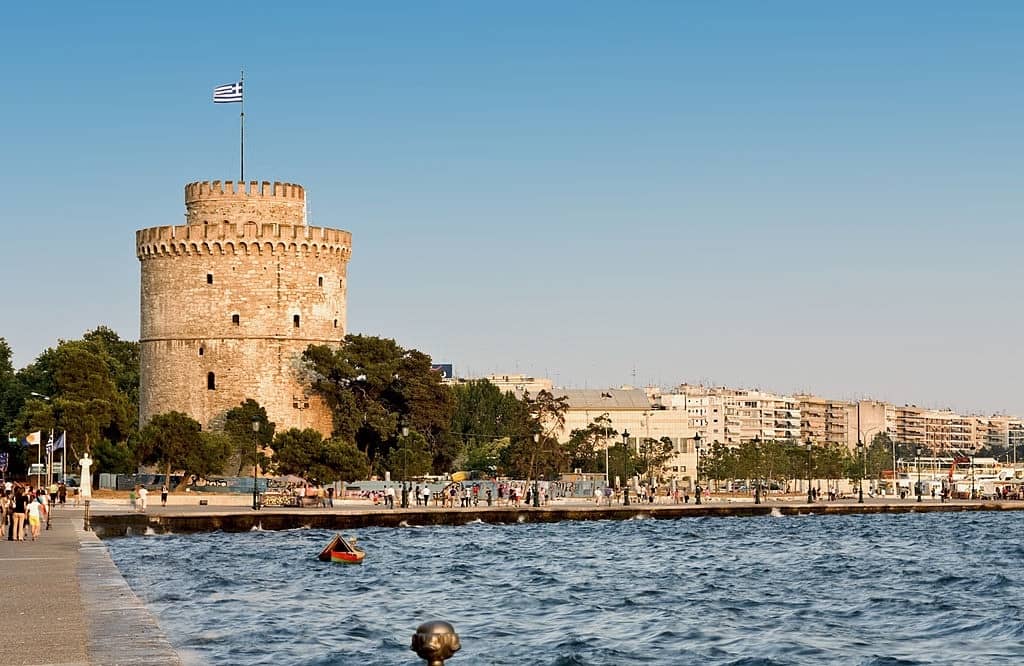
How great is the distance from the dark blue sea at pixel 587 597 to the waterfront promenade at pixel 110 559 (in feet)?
3.69

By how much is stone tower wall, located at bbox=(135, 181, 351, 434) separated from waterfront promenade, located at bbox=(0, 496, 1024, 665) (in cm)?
1032

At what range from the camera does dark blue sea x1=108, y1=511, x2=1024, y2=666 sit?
22234 mm

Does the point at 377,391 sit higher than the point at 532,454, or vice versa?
the point at 377,391

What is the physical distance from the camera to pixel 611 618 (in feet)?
88.0

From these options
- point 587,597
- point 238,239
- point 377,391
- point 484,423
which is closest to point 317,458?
point 377,391

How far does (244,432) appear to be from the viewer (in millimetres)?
68000

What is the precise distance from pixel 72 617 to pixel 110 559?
9532mm

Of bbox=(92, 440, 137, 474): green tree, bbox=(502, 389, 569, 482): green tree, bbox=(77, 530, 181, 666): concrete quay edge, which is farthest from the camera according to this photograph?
bbox=(502, 389, 569, 482): green tree

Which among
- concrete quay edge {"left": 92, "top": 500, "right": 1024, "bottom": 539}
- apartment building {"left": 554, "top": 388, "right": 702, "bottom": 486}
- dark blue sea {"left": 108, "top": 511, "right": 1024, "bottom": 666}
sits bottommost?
dark blue sea {"left": 108, "top": 511, "right": 1024, "bottom": 666}

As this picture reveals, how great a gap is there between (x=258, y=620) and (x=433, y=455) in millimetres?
53522

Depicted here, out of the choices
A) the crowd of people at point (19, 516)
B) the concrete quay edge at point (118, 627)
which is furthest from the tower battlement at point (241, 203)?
the concrete quay edge at point (118, 627)

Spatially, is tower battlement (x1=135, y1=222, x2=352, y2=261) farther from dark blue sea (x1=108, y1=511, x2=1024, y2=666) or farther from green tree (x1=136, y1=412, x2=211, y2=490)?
dark blue sea (x1=108, y1=511, x2=1024, y2=666)

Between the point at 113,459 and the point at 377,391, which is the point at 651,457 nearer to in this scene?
the point at 377,391

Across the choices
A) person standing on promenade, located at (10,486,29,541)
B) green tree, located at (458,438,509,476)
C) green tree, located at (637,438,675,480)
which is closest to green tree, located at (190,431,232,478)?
person standing on promenade, located at (10,486,29,541)
